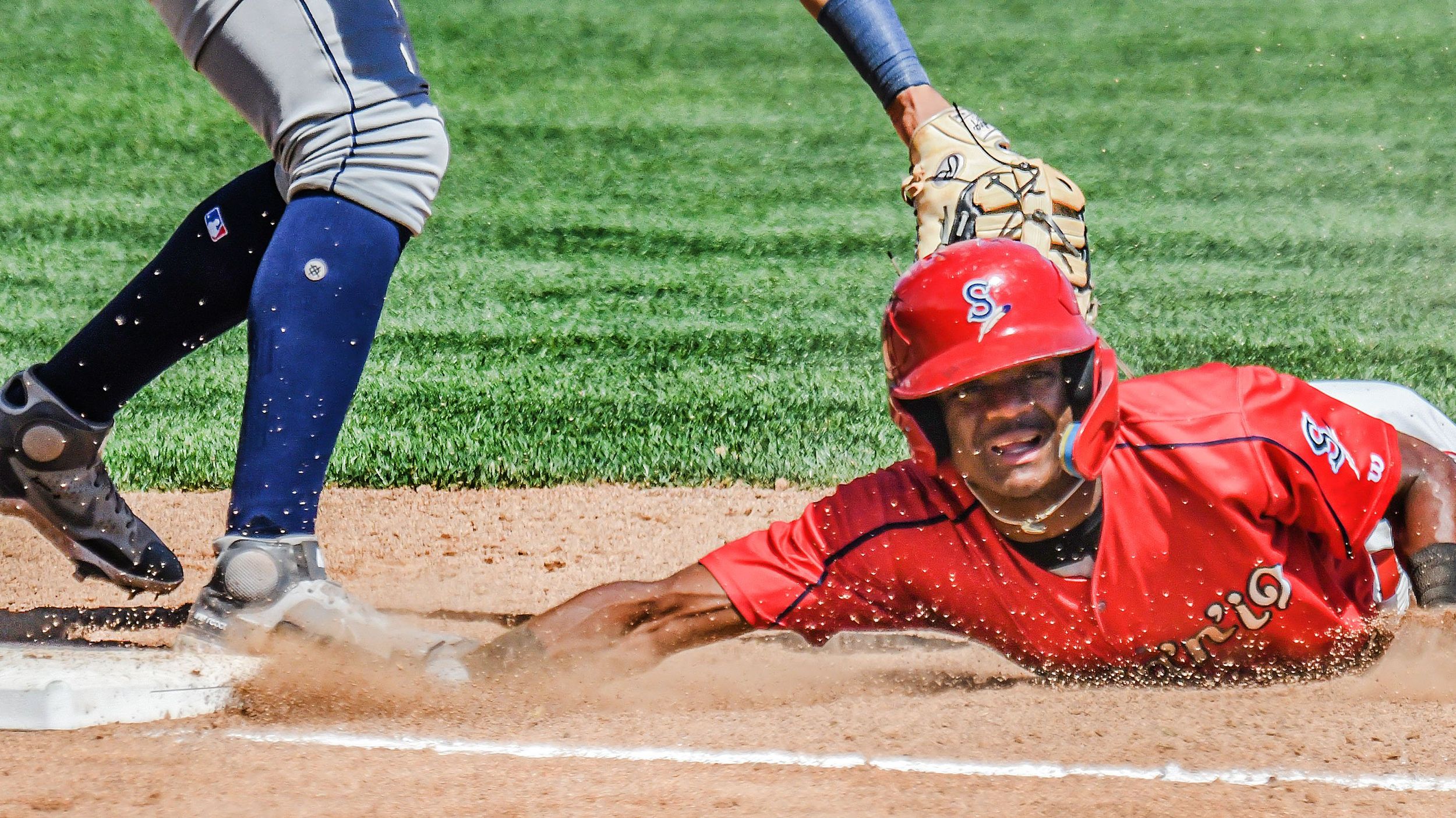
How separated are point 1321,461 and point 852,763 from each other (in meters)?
1.06

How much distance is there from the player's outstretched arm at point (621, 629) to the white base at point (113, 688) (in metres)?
0.44

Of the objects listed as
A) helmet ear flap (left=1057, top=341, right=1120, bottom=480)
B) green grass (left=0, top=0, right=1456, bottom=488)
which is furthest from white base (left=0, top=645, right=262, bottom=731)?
green grass (left=0, top=0, right=1456, bottom=488)

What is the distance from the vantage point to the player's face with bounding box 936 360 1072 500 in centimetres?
271

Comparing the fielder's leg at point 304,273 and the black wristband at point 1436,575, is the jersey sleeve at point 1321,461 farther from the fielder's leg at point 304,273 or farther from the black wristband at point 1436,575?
the fielder's leg at point 304,273

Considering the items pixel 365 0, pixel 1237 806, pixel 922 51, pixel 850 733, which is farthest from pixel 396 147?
pixel 922 51

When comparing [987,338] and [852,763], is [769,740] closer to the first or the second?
[852,763]

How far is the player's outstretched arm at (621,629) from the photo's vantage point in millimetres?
2826

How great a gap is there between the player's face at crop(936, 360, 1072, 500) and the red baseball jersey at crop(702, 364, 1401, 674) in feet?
0.77

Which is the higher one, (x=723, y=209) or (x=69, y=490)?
(x=723, y=209)

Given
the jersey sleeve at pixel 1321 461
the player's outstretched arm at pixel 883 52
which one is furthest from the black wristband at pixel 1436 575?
the player's outstretched arm at pixel 883 52

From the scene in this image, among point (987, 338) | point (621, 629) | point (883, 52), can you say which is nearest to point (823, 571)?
point (621, 629)

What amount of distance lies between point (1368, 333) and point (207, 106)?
751 centimetres

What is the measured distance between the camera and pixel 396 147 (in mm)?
2713

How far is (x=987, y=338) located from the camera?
2.66 m
